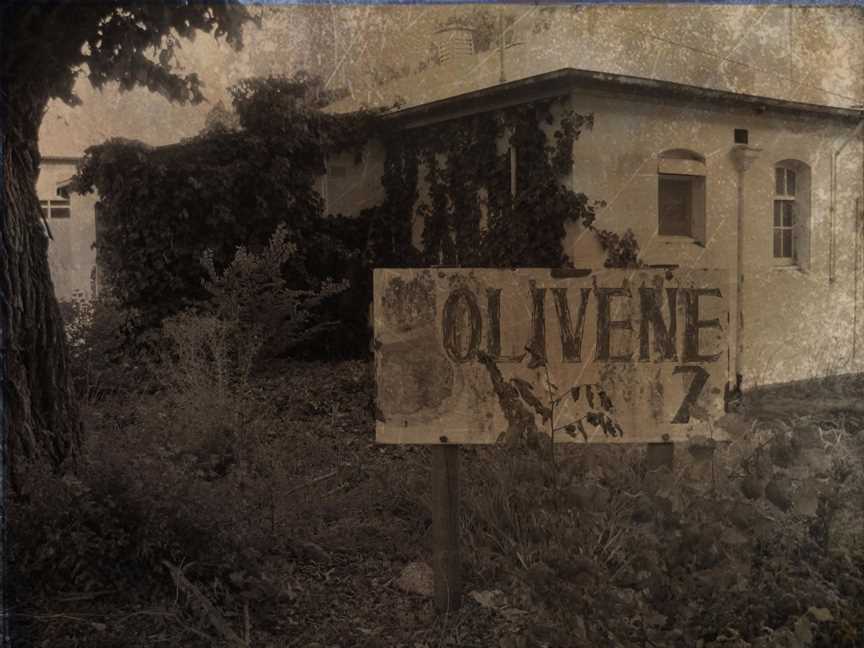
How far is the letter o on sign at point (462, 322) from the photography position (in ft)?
9.25

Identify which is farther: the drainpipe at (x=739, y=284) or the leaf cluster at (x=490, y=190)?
the leaf cluster at (x=490, y=190)

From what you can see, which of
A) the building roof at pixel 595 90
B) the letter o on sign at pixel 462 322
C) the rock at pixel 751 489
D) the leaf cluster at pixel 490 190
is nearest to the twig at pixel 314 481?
the leaf cluster at pixel 490 190

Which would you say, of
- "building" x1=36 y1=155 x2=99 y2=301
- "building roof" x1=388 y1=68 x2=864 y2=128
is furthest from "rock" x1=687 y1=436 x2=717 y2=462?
"building" x1=36 y1=155 x2=99 y2=301

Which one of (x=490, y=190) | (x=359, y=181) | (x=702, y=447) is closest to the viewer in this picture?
(x=702, y=447)

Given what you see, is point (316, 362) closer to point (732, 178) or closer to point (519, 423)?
point (519, 423)

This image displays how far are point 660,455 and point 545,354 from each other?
58cm

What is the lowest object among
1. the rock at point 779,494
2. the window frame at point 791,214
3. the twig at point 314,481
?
the twig at point 314,481

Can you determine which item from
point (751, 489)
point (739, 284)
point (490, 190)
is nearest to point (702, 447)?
point (751, 489)

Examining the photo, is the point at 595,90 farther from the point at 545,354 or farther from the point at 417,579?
the point at 417,579

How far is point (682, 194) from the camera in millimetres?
3260

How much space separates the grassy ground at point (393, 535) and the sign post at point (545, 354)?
185 millimetres

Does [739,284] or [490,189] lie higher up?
[490,189]

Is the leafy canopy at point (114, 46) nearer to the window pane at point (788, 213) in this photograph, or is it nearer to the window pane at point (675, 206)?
the window pane at point (675, 206)

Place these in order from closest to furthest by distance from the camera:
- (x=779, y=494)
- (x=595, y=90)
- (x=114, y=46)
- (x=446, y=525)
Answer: (x=779, y=494) → (x=446, y=525) → (x=114, y=46) → (x=595, y=90)
